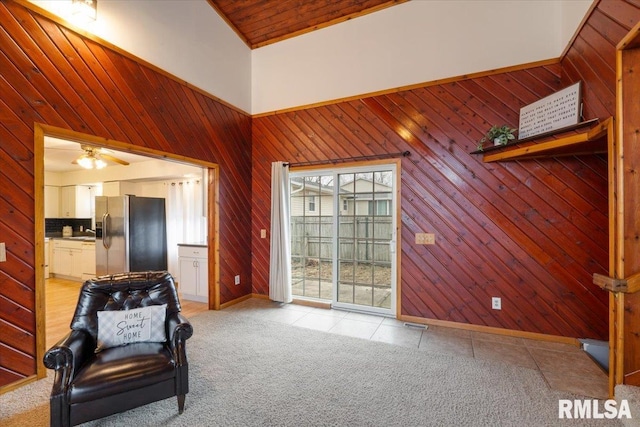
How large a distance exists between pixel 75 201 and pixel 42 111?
5617 millimetres

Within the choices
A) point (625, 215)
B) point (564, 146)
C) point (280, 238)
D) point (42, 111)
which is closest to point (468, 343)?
point (625, 215)

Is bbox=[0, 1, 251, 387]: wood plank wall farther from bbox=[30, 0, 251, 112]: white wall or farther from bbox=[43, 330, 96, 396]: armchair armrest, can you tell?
bbox=[43, 330, 96, 396]: armchair armrest

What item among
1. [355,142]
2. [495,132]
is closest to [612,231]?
[495,132]

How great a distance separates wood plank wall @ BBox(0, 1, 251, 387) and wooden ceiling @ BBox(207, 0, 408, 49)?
1.60 metres

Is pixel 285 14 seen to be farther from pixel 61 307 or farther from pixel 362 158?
pixel 61 307

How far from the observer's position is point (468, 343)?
301cm

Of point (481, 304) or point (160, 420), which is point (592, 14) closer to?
point (481, 304)

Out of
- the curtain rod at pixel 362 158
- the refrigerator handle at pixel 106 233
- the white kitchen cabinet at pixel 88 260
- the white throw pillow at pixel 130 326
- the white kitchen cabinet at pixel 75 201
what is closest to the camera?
the white throw pillow at pixel 130 326

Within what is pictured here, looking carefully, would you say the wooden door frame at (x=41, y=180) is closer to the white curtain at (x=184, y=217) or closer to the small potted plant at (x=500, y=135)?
the white curtain at (x=184, y=217)

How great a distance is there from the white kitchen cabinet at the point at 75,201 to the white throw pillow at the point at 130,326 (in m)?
6.23

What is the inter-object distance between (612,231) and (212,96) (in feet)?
15.3

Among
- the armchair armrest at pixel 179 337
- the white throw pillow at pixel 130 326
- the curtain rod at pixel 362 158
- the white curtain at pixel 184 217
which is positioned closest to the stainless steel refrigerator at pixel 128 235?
the white curtain at pixel 184 217

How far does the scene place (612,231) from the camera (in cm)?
204

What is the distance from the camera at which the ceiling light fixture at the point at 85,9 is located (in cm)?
243
